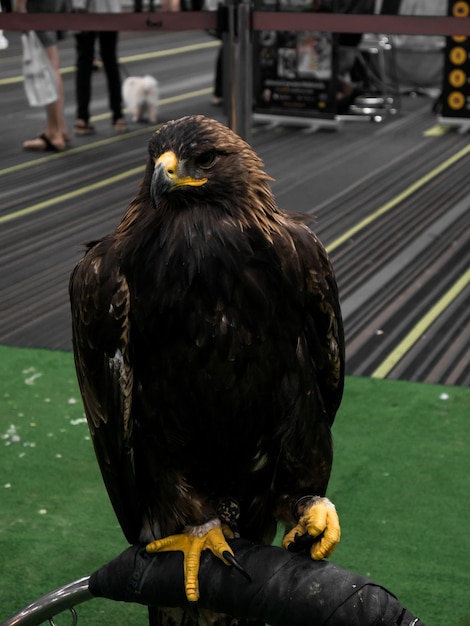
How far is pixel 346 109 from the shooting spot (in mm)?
9633

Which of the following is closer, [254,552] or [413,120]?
[254,552]

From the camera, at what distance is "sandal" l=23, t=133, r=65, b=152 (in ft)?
27.6

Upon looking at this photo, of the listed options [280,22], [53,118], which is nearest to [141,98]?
[53,118]

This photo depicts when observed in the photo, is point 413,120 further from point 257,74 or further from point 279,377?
point 279,377

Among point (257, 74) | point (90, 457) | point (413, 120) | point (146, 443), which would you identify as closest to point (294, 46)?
point (257, 74)

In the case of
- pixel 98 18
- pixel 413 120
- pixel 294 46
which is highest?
pixel 98 18

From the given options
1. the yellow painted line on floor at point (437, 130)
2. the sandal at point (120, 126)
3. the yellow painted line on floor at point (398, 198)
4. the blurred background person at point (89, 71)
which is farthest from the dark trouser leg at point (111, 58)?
the yellow painted line on floor at point (398, 198)

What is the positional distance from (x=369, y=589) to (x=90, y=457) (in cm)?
222

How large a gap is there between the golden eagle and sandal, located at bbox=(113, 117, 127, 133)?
7279mm

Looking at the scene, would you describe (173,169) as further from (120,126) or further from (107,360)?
(120,126)

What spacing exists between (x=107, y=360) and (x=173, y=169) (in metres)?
0.40

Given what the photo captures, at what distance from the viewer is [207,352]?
1812 mm

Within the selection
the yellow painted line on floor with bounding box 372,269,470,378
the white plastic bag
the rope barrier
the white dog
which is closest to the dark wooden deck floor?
the yellow painted line on floor with bounding box 372,269,470,378

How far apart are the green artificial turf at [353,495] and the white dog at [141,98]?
5067mm
